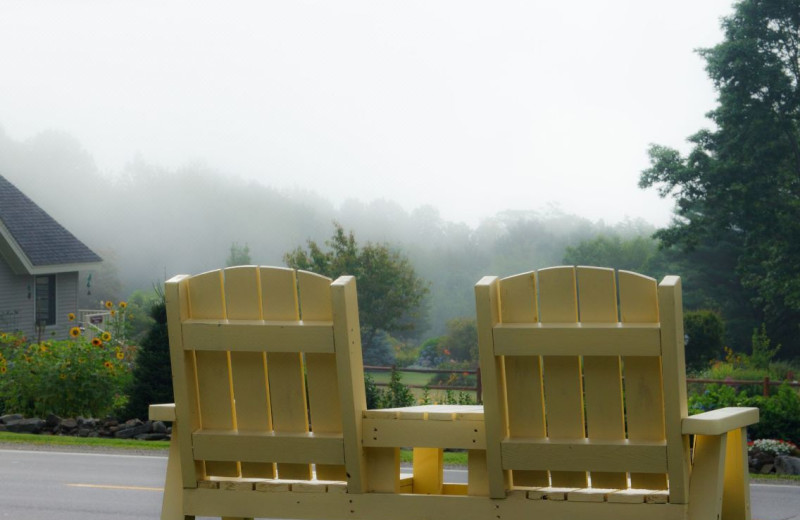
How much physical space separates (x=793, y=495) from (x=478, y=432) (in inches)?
314

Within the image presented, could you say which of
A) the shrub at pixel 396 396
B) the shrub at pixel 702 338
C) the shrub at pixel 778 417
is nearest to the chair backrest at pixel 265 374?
the shrub at pixel 778 417

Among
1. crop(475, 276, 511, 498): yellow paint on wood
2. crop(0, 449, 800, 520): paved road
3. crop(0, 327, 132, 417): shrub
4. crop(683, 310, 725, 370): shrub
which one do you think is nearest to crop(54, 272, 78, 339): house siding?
crop(0, 327, 132, 417): shrub

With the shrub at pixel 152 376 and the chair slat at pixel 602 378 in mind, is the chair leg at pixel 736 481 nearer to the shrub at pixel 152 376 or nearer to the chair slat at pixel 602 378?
the chair slat at pixel 602 378

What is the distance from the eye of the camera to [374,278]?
47.0 m

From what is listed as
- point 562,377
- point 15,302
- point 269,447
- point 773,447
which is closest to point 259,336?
point 269,447

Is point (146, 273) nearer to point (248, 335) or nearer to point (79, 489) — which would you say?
point (79, 489)

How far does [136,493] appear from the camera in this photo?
10.1 metres

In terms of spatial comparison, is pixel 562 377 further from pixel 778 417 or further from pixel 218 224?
pixel 218 224

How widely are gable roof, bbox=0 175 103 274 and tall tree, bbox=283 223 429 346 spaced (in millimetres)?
15368

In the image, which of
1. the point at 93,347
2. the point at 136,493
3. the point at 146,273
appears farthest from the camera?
the point at 146,273

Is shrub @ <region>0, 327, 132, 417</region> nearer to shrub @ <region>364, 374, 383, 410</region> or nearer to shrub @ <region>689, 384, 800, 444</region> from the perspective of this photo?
shrub @ <region>364, 374, 383, 410</region>

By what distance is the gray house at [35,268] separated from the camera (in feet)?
98.5

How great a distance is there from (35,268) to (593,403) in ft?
93.4

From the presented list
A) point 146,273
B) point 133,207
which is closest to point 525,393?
point 146,273
